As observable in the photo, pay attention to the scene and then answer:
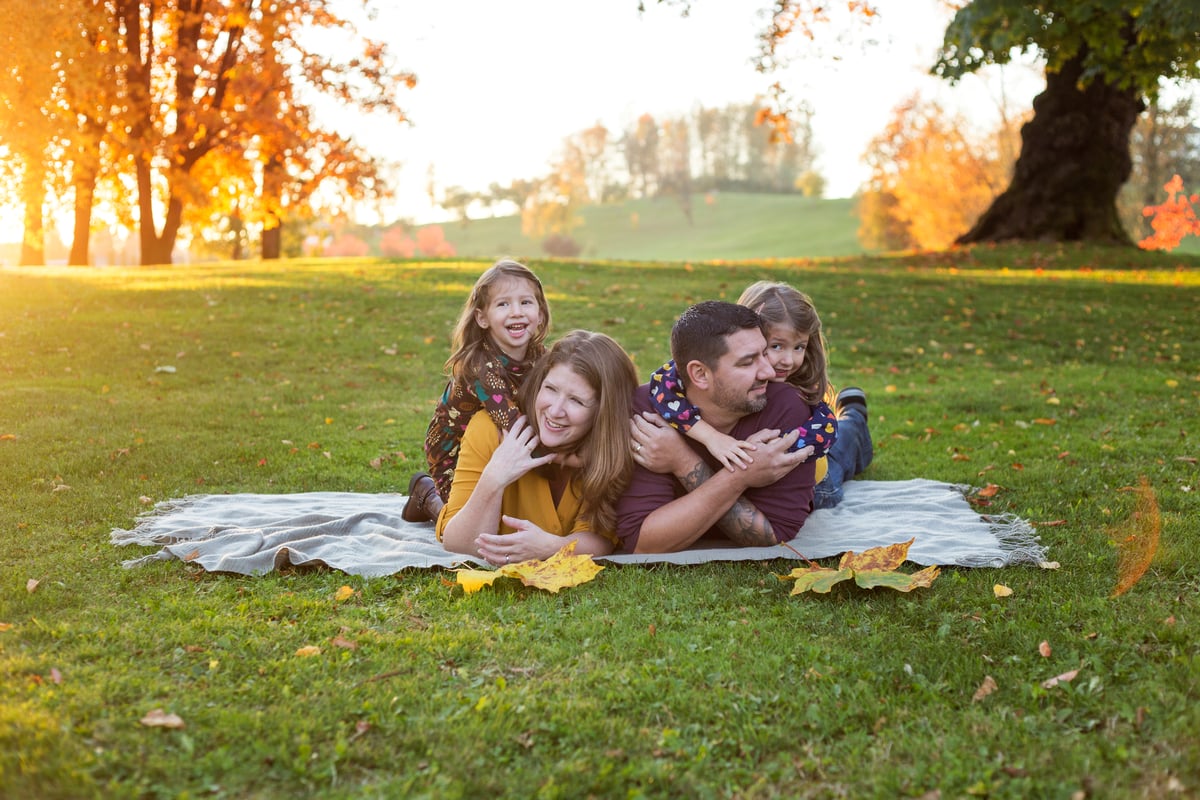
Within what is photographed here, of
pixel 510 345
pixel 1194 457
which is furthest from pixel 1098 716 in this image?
pixel 1194 457

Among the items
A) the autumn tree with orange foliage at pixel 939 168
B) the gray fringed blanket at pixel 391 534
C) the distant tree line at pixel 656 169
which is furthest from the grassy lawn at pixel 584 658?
the distant tree line at pixel 656 169

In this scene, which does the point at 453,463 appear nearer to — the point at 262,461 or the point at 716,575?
the point at 716,575

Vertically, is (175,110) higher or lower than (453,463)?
higher

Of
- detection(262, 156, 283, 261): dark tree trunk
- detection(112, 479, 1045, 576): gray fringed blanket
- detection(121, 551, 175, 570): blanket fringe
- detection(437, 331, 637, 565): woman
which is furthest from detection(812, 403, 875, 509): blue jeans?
detection(262, 156, 283, 261): dark tree trunk

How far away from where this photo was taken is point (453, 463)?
18.5ft

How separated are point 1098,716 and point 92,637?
3.72 meters

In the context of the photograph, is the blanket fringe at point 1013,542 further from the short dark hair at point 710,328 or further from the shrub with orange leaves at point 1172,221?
the shrub with orange leaves at point 1172,221

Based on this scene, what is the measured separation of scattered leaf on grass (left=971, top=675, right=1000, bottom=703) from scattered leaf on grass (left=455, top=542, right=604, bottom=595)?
174cm

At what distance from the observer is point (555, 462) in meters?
4.95

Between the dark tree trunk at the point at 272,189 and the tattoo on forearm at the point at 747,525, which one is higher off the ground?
the dark tree trunk at the point at 272,189

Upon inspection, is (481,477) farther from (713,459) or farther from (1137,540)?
(1137,540)

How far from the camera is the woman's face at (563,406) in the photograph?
4.70 m

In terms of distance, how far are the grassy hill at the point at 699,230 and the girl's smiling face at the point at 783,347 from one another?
5526cm

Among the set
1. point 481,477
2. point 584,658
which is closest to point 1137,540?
point 584,658
